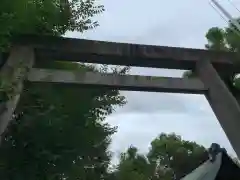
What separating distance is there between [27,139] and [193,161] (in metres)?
21.3

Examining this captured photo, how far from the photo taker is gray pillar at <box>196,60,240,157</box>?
22.9 ft

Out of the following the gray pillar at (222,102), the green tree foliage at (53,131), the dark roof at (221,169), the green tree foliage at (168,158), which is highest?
the green tree foliage at (168,158)

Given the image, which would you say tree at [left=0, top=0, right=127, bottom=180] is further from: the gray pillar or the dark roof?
the dark roof

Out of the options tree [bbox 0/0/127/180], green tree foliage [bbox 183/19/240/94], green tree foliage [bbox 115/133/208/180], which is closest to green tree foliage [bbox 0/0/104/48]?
tree [bbox 0/0/127/180]

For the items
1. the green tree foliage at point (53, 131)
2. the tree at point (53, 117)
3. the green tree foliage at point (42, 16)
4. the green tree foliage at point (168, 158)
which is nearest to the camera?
the green tree foliage at point (42, 16)

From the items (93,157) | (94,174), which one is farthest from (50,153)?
(94,174)

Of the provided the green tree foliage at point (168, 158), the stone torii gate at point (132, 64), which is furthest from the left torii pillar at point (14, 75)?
the green tree foliage at point (168, 158)

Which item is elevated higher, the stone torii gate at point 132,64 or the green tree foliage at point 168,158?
the green tree foliage at point 168,158

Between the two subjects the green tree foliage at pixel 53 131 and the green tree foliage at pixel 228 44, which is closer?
the green tree foliage at pixel 228 44

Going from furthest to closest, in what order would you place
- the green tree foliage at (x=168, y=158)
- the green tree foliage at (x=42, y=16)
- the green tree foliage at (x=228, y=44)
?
the green tree foliage at (x=168, y=158) < the green tree foliage at (x=228, y=44) < the green tree foliage at (x=42, y=16)

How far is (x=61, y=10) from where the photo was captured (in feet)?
24.8

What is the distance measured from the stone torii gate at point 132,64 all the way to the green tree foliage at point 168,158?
2085 centimetres

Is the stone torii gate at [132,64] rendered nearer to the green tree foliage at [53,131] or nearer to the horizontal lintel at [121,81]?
the horizontal lintel at [121,81]

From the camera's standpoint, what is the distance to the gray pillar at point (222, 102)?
6.96m
